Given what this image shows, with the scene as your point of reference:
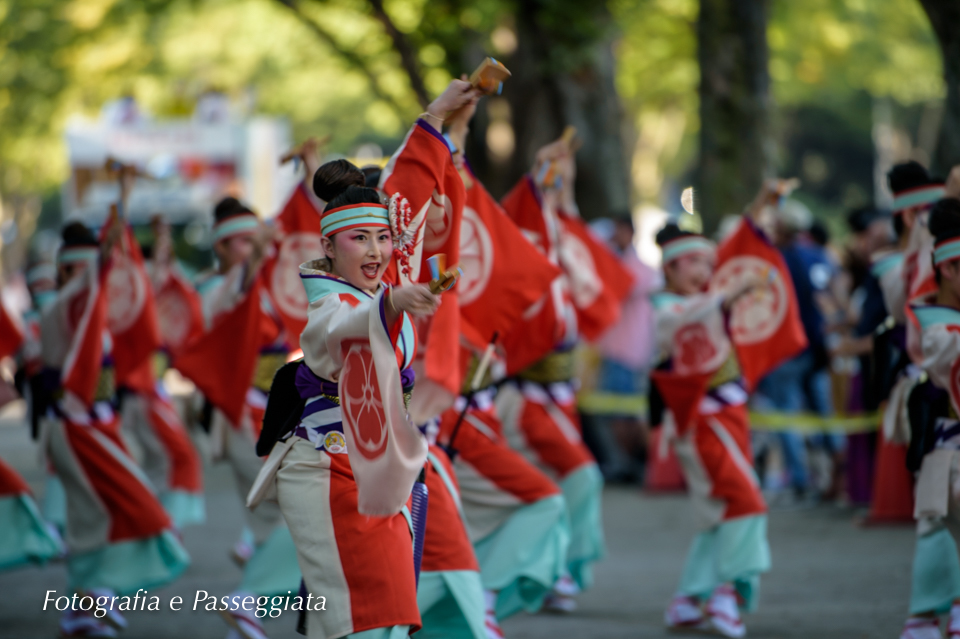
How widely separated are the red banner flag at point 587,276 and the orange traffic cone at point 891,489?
212 cm

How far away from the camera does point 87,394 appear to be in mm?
6480

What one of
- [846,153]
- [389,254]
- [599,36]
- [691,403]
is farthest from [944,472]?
[846,153]

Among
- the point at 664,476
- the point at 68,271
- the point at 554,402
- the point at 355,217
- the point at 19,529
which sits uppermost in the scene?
the point at 355,217

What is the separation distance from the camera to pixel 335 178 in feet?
13.1

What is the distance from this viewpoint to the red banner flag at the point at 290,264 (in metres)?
6.43

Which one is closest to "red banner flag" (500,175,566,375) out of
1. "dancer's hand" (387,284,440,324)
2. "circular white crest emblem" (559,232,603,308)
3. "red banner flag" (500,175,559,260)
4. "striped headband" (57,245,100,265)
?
"red banner flag" (500,175,559,260)

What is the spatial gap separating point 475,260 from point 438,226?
0.85m

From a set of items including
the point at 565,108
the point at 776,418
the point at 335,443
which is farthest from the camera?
the point at 565,108

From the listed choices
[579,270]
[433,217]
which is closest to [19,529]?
[433,217]

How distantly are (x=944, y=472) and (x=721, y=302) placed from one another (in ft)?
5.27

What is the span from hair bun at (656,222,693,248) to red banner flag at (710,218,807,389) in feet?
1.74

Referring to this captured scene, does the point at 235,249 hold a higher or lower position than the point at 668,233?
lower

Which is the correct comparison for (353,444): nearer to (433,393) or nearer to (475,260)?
(433,393)

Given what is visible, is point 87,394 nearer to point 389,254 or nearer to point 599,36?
point 389,254
